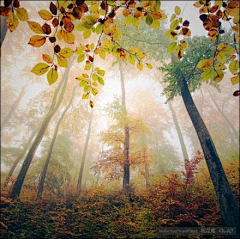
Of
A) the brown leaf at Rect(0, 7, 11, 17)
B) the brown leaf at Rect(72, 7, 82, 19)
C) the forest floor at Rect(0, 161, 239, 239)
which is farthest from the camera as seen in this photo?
the forest floor at Rect(0, 161, 239, 239)

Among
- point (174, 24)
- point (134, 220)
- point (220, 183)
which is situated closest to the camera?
point (174, 24)

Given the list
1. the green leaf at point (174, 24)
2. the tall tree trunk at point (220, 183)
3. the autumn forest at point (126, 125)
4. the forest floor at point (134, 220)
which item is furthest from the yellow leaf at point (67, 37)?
the tall tree trunk at point (220, 183)

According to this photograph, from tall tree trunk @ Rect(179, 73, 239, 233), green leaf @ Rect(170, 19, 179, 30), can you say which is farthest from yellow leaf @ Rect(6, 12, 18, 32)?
tall tree trunk @ Rect(179, 73, 239, 233)

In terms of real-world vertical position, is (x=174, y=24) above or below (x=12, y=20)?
above

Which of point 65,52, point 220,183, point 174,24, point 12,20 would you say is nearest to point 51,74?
point 65,52

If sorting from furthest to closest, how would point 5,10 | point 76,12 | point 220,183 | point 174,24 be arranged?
point 220,183 → point 174,24 → point 76,12 → point 5,10

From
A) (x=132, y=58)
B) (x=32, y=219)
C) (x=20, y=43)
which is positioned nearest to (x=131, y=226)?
(x=32, y=219)

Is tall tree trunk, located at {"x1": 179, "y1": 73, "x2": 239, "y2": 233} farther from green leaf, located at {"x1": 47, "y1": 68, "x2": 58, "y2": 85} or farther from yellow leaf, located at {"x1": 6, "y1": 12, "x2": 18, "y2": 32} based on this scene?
yellow leaf, located at {"x1": 6, "y1": 12, "x2": 18, "y2": 32}

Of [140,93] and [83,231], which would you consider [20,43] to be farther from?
[83,231]

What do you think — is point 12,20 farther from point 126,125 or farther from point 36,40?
point 126,125

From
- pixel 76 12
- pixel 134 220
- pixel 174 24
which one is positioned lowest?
pixel 134 220

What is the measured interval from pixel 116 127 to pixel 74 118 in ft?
19.6

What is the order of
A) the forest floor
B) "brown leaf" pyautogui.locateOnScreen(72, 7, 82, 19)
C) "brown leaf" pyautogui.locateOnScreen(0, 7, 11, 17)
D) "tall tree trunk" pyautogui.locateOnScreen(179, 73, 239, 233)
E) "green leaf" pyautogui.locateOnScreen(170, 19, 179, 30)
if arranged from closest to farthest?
"brown leaf" pyautogui.locateOnScreen(0, 7, 11, 17), "brown leaf" pyautogui.locateOnScreen(72, 7, 82, 19), "green leaf" pyautogui.locateOnScreen(170, 19, 179, 30), "tall tree trunk" pyautogui.locateOnScreen(179, 73, 239, 233), the forest floor

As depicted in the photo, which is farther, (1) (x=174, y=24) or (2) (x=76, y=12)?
(1) (x=174, y=24)
